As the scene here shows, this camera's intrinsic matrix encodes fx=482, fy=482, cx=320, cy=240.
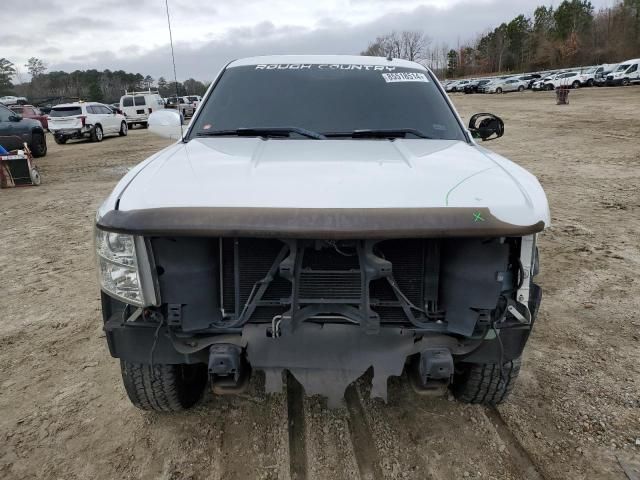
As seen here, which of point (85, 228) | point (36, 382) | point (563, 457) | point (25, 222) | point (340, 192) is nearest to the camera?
point (340, 192)

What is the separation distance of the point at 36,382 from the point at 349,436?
6.70 feet

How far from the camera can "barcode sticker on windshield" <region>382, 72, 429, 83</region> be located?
11.7 feet

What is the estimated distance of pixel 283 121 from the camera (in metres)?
3.20

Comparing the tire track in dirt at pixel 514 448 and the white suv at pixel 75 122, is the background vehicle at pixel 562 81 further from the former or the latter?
the tire track in dirt at pixel 514 448

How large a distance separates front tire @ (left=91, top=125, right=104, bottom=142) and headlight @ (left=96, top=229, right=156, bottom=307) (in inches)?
772

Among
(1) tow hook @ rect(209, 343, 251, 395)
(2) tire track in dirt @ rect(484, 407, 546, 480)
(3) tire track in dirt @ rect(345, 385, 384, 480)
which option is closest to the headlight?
(1) tow hook @ rect(209, 343, 251, 395)

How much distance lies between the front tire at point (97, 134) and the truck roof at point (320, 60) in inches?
698

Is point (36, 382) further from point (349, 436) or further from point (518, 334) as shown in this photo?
point (518, 334)

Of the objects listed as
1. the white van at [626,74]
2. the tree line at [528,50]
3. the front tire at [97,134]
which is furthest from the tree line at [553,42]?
the front tire at [97,134]

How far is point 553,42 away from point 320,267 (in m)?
93.9

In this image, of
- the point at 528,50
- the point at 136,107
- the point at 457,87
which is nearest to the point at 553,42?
the point at 528,50

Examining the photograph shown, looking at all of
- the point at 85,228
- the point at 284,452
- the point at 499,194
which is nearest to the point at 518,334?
the point at 499,194

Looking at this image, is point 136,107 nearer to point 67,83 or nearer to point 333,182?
point 333,182

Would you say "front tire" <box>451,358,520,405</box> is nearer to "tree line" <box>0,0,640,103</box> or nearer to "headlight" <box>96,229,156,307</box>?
"headlight" <box>96,229,156,307</box>
